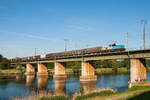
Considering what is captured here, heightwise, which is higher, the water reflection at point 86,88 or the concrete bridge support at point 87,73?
the concrete bridge support at point 87,73

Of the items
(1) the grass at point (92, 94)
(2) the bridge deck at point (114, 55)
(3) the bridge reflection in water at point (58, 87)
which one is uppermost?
(2) the bridge deck at point (114, 55)

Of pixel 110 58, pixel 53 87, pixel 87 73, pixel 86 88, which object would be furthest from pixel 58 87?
pixel 110 58

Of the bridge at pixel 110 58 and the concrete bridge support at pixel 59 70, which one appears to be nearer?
the bridge at pixel 110 58

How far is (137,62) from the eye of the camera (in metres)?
45.9

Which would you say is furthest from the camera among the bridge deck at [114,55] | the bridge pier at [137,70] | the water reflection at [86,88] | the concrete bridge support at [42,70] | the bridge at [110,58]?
the concrete bridge support at [42,70]

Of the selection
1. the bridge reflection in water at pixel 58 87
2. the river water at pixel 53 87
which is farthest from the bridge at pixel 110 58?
the bridge reflection in water at pixel 58 87

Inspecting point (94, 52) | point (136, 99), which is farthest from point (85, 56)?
point (136, 99)

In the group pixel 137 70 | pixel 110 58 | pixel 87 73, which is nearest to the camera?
pixel 137 70

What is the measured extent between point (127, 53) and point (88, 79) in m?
17.5

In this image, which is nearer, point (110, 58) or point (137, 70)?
point (137, 70)

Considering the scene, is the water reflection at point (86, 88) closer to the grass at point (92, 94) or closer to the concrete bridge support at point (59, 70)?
the grass at point (92, 94)

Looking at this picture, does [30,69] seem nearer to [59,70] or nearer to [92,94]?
[59,70]

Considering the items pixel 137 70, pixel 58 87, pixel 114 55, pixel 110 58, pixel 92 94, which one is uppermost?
pixel 114 55

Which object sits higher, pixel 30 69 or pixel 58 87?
pixel 30 69
